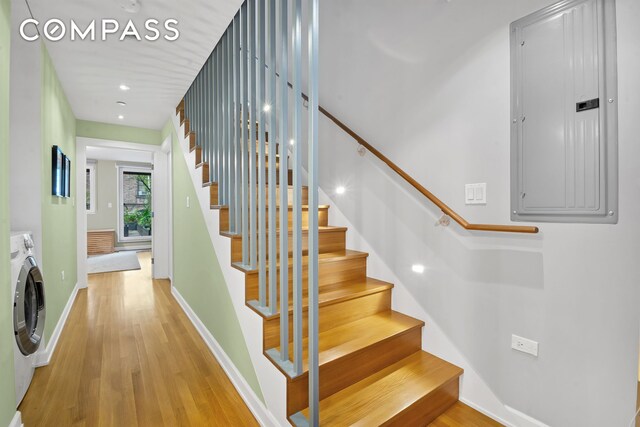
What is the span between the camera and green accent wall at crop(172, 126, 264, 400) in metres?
1.95

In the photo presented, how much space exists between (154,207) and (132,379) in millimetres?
3481

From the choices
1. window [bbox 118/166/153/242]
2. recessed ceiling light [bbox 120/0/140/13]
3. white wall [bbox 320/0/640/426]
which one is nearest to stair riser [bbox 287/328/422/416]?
white wall [bbox 320/0/640/426]

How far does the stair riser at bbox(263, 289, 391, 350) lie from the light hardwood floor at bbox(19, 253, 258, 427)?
516mm

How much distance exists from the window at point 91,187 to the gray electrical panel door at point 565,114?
363 inches

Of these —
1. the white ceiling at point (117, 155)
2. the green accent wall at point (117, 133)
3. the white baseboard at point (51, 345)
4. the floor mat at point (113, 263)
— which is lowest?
the white baseboard at point (51, 345)

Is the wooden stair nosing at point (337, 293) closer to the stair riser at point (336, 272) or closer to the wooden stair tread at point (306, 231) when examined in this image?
the stair riser at point (336, 272)

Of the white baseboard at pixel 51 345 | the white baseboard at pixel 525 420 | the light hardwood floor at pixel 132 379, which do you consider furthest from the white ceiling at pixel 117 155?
the white baseboard at pixel 525 420

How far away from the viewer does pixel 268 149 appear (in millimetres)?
1773

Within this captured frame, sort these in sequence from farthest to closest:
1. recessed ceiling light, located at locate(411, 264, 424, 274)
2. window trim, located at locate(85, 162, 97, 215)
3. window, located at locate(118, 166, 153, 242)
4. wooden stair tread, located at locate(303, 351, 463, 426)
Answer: window, located at locate(118, 166, 153, 242)
window trim, located at locate(85, 162, 97, 215)
recessed ceiling light, located at locate(411, 264, 424, 274)
wooden stair tread, located at locate(303, 351, 463, 426)

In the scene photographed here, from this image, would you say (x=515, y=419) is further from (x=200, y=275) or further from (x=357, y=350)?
(x=200, y=275)

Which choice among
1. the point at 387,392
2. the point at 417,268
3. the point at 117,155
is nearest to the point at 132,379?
the point at 387,392

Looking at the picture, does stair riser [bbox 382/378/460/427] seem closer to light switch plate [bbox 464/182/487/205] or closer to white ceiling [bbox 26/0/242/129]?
light switch plate [bbox 464/182/487/205]

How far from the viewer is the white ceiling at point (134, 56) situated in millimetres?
1943

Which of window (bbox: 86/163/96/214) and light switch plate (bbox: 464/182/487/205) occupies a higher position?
window (bbox: 86/163/96/214)
